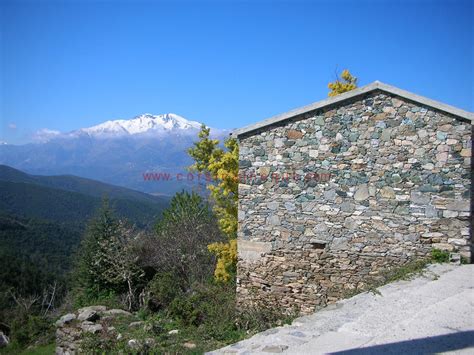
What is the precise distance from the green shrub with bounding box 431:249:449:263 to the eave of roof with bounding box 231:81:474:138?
98.8 inches

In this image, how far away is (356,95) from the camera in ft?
28.6

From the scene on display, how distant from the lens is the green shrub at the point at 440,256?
Answer: 26.5 ft

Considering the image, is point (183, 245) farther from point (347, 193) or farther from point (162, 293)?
point (347, 193)

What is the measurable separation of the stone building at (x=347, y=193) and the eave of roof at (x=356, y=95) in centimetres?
2

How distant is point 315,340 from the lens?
4996 millimetres

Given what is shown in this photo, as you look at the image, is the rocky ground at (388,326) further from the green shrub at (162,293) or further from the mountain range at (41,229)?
the mountain range at (41,229)

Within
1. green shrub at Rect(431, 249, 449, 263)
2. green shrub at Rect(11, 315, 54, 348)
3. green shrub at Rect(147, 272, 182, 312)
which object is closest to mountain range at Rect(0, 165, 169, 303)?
green shrub at Rect(147, 272, 182, 312)

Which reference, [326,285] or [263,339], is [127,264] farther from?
[263,339]

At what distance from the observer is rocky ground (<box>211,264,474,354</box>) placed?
471cm

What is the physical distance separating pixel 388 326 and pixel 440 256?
3.52 meters

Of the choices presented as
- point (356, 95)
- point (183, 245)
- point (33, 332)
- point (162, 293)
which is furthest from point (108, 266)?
point (356, 95)

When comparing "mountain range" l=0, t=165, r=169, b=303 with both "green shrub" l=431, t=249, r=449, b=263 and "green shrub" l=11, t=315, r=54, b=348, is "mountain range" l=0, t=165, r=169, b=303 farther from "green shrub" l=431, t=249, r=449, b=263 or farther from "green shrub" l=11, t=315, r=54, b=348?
"green shrub" l=431, t=249, r=449, b=263

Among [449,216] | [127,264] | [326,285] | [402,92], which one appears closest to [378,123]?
[402,92]

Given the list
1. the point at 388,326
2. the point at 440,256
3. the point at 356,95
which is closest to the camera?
the point at 388,326
